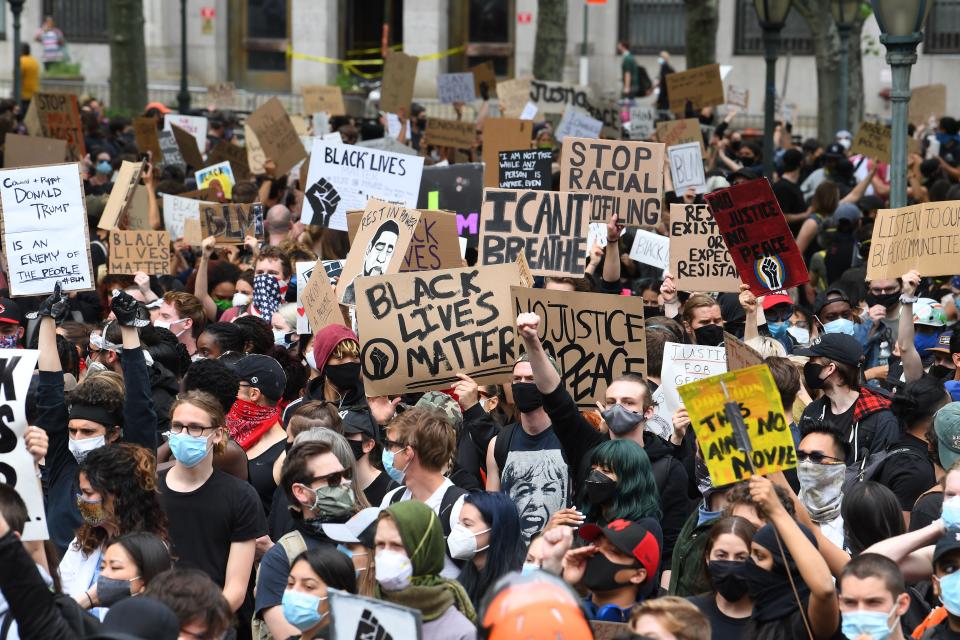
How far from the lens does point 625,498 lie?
5801mm

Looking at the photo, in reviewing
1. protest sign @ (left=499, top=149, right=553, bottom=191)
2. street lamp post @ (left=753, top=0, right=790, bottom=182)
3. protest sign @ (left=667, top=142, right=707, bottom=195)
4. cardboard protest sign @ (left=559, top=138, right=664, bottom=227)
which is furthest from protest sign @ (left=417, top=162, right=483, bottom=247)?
street lamp post @ (left=753, top=0, right=790, bottom=182)

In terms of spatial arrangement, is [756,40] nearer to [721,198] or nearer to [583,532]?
[721,198]

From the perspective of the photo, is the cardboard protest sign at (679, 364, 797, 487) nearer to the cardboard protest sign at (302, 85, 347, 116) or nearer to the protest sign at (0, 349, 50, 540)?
the protest sign at (0, 349, 50, 540)

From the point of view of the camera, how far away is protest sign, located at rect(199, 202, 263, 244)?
12320 millimetres

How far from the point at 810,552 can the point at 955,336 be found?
3.60m

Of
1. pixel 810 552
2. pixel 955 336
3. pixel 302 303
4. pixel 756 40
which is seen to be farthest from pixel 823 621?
pixel 756 40

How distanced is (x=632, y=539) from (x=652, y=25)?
31.1 meters

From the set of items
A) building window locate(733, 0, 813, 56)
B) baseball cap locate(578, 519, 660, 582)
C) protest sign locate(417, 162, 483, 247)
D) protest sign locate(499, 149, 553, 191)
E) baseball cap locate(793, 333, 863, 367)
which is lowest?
baseball cap locate(578, 519, 660, 582)

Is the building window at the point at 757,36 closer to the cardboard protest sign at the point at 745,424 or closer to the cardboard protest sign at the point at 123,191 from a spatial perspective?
the cardboard protest sign at the point at 123,191

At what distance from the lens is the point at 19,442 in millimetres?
5594

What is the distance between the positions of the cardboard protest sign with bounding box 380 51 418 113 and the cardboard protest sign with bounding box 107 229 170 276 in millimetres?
8459

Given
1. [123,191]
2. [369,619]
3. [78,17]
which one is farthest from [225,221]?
[78,17]

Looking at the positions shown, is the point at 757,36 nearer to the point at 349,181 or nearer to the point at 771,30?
the point at 771,30

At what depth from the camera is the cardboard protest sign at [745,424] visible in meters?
5.11
